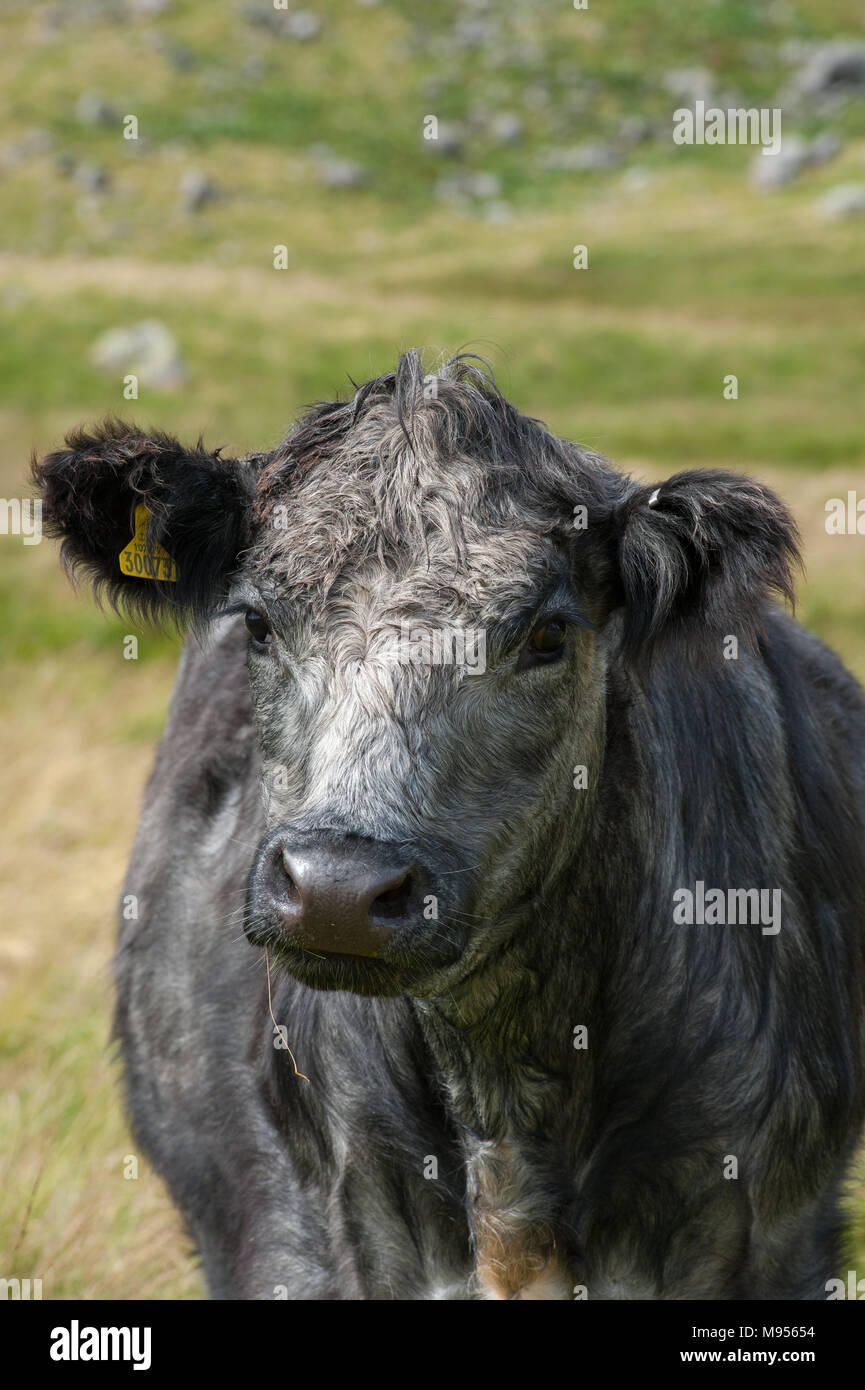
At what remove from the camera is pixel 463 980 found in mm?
4254

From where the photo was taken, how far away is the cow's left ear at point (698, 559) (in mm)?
4176

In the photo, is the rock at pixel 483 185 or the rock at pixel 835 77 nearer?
the rock at pixel 483 185

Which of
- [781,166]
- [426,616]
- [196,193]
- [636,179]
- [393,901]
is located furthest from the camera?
[636,179]

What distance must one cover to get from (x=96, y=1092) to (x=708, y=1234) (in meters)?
4.04

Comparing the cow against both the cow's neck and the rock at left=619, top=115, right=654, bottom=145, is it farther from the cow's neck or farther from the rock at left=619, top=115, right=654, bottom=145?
the rock at left=619, top=115, right=654, bottom=145

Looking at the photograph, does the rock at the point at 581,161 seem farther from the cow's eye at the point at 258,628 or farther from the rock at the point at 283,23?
the cow's eye at the point at 258,628

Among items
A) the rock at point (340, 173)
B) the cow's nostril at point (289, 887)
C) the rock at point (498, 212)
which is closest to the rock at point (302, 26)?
the rock at point (340, 173)

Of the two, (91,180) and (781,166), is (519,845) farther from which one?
(781,166)

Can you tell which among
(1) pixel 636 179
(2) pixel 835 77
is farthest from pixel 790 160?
(2) pixel 835 77

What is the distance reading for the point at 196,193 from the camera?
63250 millimetres

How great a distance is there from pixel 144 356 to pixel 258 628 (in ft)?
98.0

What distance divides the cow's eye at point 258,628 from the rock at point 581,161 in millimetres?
75336
